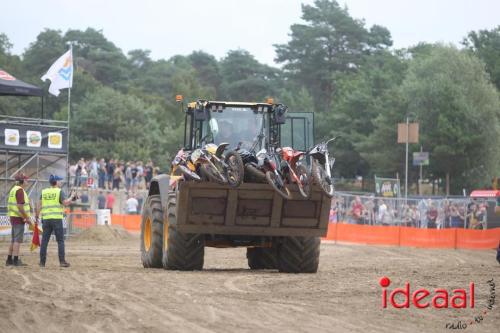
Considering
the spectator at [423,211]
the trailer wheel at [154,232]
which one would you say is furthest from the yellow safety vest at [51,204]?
the spectator at [423,211]

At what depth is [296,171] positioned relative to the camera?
16.3 meters

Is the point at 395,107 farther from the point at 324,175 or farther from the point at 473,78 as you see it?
the point at 324,175

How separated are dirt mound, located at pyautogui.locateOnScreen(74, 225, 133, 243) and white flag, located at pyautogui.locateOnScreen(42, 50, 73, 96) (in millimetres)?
5066

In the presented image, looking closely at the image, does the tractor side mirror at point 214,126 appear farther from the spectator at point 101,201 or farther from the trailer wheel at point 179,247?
the spectator at point 101,201

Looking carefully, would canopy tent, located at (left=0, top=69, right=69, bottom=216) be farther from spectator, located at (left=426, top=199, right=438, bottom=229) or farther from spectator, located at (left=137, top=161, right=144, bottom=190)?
spectator, located at (left=426, top=199, right=438, bottom=229)

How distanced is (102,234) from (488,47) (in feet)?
178

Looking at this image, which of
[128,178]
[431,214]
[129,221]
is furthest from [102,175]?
[431,214]

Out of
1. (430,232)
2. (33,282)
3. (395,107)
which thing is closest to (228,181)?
(33,282)

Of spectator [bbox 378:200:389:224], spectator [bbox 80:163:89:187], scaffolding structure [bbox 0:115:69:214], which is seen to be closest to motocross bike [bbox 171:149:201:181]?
scaffolding structure [bbox 0:115:69:214]

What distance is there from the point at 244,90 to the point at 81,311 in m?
82.7

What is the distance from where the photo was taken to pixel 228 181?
1611 centimetres

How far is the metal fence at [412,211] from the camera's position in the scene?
35375mm

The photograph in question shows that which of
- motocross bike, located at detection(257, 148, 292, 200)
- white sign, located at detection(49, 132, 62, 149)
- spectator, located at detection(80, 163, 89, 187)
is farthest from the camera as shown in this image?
spectator, located at detection(80, 163, 89, 187)

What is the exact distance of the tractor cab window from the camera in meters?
17.4
